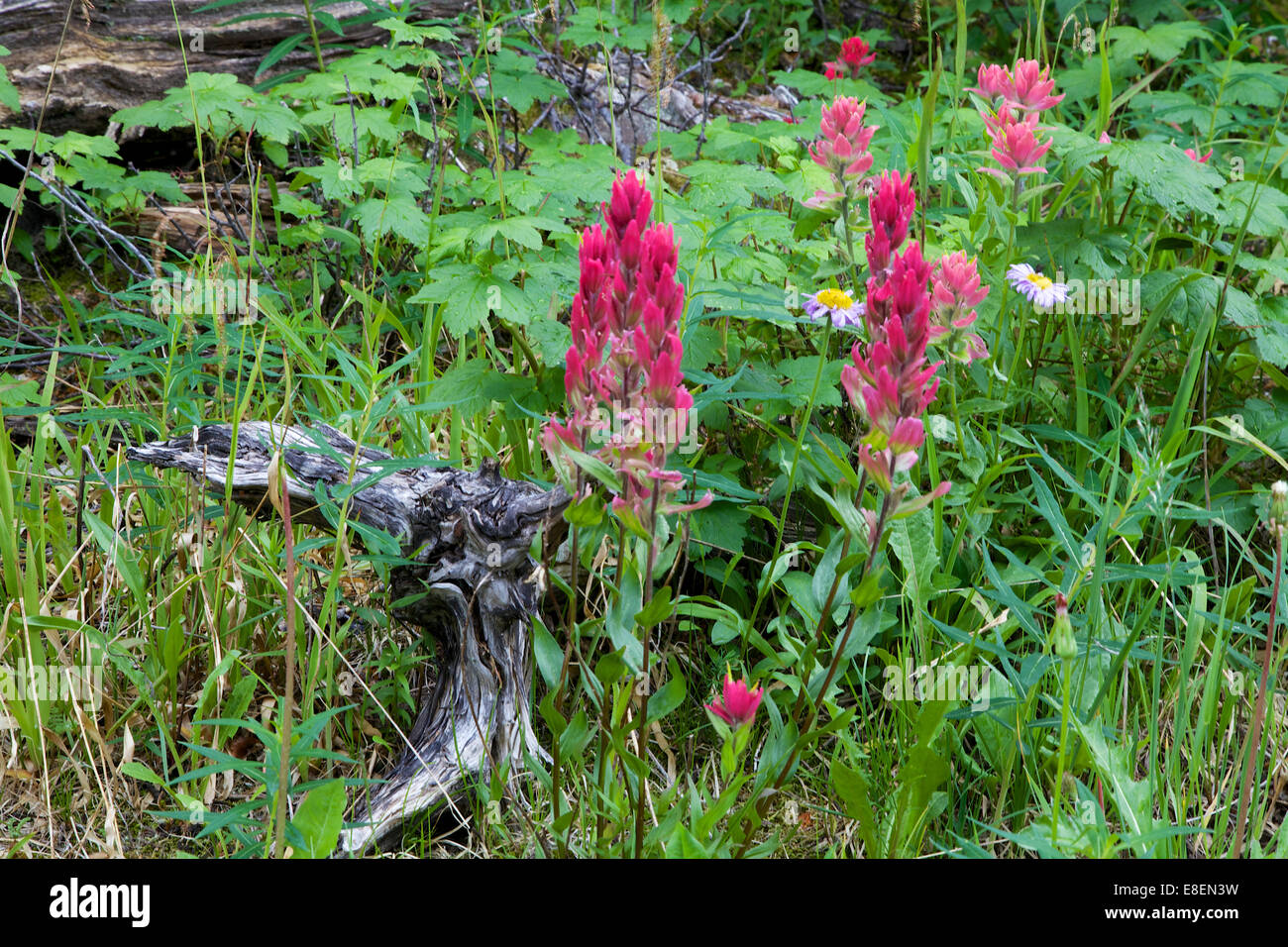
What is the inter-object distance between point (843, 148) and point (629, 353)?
34.8 inches

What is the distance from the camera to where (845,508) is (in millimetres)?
1345

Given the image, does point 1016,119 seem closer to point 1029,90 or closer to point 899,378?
point 1029,90

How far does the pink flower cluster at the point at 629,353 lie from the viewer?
4.03 ft

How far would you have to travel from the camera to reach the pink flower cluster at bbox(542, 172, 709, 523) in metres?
1.23

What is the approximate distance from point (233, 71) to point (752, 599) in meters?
2.86

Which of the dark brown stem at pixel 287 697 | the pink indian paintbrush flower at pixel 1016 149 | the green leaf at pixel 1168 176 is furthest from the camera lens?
the green leaf at pixel 1168 176

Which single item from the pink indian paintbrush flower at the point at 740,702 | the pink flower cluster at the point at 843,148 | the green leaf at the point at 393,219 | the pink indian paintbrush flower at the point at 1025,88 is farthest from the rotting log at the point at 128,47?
the pink indian paintbrush flower at the point at 740,702

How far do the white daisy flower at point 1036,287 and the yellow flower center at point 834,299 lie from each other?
14.5 inches

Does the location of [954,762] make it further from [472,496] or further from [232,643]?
[232,643]

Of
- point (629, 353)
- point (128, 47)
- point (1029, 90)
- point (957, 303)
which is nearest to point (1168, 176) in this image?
point (1029, 90)

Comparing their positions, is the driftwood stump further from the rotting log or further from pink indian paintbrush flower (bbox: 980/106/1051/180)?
the rotting log

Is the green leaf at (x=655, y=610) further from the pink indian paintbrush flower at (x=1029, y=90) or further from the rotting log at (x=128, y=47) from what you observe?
the rotting log at (x=128, y=47)

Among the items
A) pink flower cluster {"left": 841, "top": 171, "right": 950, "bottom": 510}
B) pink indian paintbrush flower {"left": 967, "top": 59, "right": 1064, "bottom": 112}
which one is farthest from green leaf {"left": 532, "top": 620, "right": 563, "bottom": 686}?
pink indian paintbrush flower {"left": 967, "top": 59, "right": 1064, "bottom": 112}

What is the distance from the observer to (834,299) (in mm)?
1984
